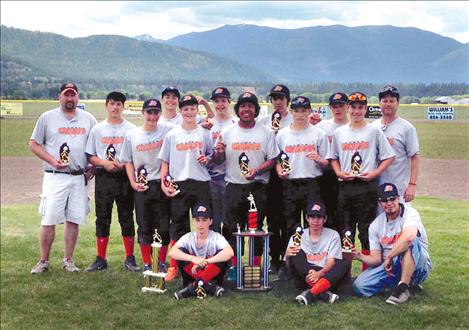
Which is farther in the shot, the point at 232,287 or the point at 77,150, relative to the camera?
the point at 77,150

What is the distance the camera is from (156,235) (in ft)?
23.8

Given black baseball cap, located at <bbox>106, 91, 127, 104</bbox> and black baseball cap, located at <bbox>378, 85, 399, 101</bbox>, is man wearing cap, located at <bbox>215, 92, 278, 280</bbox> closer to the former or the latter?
black baseball cap, located at <bbox>378, 85, 399, 101</bbox>

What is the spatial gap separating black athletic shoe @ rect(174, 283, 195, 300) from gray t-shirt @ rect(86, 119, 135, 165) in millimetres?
1763

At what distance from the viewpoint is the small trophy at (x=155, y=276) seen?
684 centimetres

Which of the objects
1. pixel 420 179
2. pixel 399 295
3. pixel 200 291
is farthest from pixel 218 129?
pixel 420 179

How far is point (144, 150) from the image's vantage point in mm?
7277

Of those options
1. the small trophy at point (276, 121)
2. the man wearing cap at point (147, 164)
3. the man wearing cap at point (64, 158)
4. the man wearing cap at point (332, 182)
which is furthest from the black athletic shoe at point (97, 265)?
the man wearing cap at point (332, 182)

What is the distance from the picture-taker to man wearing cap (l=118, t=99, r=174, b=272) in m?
7.27

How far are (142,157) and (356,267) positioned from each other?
3.04 meters

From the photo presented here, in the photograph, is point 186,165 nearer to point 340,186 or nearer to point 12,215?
point 340,186

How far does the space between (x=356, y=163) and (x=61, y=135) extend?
3.35 metres

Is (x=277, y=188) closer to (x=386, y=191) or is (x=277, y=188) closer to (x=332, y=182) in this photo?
(x=332, y=182)

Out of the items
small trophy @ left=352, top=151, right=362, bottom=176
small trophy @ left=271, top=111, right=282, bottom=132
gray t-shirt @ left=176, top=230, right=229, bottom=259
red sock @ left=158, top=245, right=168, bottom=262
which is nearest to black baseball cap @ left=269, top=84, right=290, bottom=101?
small trophy @ left=271, top=111, right=282, bottom=132

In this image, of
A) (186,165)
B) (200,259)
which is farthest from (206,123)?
(200,259)
